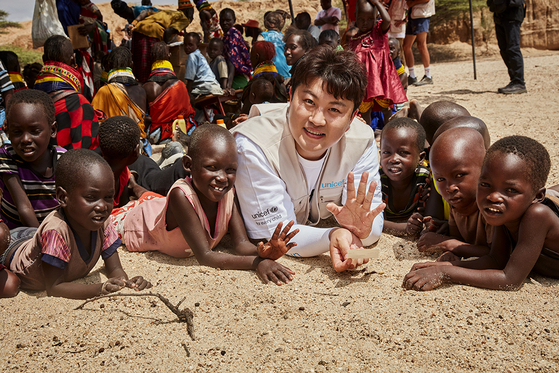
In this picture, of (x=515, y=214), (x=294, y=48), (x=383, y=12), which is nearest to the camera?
(x=515, y=214)

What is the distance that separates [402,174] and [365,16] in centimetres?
275

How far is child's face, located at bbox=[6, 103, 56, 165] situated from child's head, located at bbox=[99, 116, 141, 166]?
454 millimetres

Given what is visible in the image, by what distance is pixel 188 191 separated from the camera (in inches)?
102

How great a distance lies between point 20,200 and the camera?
8.92 ft

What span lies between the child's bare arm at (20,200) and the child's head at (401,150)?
2386 millimetres

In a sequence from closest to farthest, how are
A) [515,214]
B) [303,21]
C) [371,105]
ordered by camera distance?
[515,214] < [371,105] < [303,21]

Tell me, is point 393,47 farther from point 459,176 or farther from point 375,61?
point 459,176

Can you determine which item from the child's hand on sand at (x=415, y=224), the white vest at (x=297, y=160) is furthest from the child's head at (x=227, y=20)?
the child's hand on sand at (x=415, y=224)

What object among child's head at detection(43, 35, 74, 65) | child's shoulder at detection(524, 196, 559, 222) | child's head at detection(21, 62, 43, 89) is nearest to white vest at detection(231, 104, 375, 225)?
child's shoulder at detection(524, 196, 559, 222)

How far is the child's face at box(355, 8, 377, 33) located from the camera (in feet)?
16.7

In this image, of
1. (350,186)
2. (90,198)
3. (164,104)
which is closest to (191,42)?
(164,104)

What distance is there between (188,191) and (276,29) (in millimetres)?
5906

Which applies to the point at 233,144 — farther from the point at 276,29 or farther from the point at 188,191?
the point at 276,29

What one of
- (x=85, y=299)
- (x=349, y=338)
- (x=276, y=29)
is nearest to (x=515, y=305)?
(x=349, y=338)
